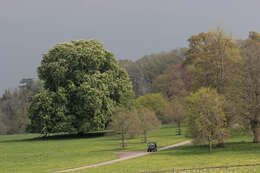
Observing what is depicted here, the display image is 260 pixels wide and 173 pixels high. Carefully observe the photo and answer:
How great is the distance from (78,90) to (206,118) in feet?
121

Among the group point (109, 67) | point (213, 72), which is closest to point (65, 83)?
point (109, 67)

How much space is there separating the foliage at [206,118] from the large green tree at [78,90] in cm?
3082

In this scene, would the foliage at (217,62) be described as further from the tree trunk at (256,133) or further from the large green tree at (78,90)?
the large green tree at (78,90)

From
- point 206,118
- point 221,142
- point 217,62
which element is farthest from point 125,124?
point 217,62

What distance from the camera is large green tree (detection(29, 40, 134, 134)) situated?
69.8 m

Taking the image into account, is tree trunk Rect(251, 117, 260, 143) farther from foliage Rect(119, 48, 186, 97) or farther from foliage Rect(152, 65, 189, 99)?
foliage Rect(119, 48, 186, 97)

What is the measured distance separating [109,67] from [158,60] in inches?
1913

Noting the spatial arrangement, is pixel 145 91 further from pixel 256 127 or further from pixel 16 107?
pixel 256 127

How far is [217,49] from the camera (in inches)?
1913

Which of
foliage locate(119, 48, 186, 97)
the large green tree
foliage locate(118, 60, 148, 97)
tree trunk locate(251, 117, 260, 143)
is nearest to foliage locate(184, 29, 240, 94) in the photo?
tree trunk locate(251, 117, 260, 143)

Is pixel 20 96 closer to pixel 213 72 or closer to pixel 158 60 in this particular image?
pixel 158 60

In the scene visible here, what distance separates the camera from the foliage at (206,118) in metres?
39.5

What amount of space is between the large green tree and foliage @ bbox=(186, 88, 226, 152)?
101ft

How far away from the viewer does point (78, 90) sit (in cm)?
7162
